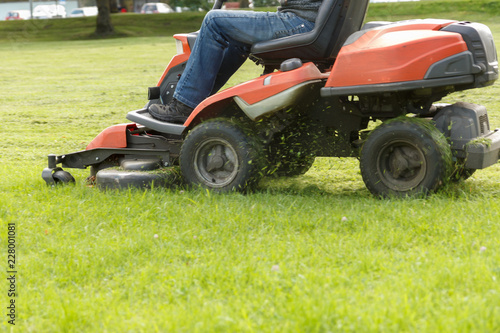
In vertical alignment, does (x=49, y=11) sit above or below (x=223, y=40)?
below

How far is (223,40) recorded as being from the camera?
4309 millimetres

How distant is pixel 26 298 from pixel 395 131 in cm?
215

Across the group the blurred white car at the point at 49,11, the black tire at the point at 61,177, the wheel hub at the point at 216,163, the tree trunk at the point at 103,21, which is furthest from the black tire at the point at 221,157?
the blurred white car at the point at 49,11

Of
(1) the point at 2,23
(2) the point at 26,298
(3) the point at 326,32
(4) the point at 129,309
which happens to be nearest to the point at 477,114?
(3) the point at 326,32

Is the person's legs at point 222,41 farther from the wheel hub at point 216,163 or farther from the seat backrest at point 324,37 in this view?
the wheel hub at point 216,163

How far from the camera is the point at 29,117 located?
8648mm

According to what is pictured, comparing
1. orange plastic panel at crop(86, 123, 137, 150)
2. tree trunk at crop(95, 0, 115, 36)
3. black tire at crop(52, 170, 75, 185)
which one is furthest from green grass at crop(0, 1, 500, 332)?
tree trunk at crop(95, 0, 115, 36)

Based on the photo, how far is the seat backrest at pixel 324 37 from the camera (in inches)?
158

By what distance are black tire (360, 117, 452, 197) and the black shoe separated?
1.25 metres

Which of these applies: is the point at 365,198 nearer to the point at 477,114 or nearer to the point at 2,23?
the point at 477,114

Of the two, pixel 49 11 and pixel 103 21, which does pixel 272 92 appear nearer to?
pixel 103 21

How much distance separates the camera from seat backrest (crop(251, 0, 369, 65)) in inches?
158

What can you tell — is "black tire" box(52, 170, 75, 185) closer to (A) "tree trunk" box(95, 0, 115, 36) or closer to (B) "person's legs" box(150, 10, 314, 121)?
(B) "person's legs" box(150, 10, 314, 121)

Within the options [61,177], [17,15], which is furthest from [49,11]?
[61,177]
